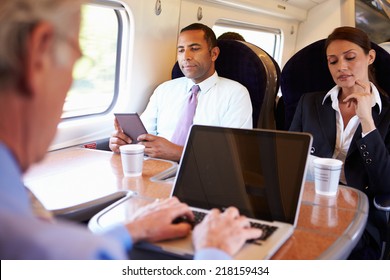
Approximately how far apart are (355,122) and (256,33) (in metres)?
2.42

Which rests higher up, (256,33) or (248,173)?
(256,33)

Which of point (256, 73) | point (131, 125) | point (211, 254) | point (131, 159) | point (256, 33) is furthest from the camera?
point (256, 33)

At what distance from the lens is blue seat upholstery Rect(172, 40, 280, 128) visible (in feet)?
8.08

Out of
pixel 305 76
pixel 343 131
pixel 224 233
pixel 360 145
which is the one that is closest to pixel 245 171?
pixel 224 233

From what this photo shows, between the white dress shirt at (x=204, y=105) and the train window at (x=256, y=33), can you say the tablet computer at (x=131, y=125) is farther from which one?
the train window at (x=256, y=33)

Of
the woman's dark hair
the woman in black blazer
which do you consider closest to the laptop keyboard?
the woman in black blazer

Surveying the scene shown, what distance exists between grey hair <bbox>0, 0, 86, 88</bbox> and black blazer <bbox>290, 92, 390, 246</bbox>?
1.45 metres

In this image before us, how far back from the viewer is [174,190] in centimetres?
129

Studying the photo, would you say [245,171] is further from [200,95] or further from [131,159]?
[200,95]

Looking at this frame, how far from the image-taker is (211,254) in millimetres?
875

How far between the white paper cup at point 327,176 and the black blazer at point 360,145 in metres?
0.35

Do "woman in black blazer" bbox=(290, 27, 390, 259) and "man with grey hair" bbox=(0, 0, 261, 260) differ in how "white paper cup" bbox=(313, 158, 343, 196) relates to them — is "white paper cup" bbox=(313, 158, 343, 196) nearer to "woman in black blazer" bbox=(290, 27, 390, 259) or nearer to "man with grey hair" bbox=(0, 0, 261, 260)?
"woman in black blazer" bbox=(290, 27, 390, 259)

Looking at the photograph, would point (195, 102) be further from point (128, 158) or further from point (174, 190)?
point (174, 190)

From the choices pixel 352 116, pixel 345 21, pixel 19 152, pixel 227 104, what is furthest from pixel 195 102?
pixel 345 21
